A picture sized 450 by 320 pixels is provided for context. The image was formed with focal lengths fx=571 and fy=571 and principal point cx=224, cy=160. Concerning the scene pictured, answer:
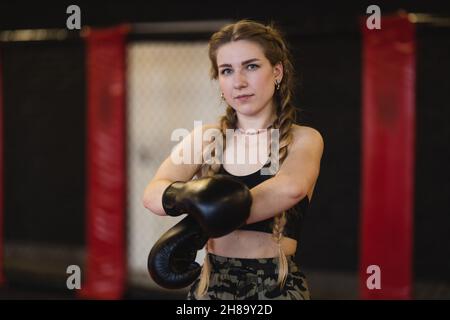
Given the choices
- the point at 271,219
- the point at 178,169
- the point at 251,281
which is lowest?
the point at 251,281

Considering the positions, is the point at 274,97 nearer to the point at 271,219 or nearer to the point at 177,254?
the point at 271,219

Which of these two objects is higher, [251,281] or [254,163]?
[254,163]

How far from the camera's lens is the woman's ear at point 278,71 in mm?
1226

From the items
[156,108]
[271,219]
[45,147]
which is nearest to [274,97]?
[271,219]

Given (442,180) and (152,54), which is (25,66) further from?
(442,180)

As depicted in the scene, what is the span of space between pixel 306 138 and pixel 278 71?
0.17 meters

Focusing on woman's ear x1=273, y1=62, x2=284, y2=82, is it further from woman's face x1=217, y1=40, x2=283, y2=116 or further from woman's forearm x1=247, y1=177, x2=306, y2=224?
woman's forearm x1=247, y1=177, x2=306, y2=224

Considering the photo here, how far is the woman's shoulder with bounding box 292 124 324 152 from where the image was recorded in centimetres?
118

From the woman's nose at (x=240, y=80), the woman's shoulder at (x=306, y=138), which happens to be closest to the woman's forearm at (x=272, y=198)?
the woman's shoulder at (x=306, y=138)

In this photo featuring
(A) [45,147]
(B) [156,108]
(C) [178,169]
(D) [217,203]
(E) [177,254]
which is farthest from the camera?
(A) [45,147]

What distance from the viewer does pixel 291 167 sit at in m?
1.13

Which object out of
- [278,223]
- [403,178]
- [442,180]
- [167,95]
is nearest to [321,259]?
[442,180]

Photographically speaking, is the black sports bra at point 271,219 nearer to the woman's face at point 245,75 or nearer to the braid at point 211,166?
the braid at point 211,166

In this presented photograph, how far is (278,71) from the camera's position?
4.07 feet
